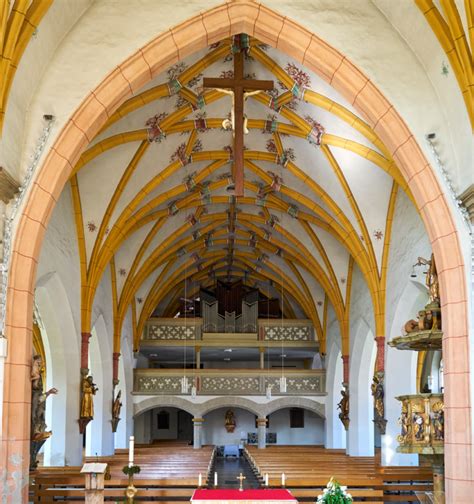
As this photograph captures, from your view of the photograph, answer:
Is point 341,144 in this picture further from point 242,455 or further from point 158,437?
point 158,437

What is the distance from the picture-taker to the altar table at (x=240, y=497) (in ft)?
32.3

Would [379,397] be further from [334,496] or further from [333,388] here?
[334,496]

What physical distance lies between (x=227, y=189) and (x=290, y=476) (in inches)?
368

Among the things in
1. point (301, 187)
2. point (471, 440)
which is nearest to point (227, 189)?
point (301, 187)

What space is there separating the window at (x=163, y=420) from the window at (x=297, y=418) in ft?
19.9

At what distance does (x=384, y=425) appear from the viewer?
18.6 m

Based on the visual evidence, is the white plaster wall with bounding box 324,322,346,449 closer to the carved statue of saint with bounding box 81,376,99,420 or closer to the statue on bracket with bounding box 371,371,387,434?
the statue on bracket with bounding box 371,371,387,434

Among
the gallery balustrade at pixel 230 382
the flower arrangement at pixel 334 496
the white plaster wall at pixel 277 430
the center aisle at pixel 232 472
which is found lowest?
the center aisle at pixel 232 472

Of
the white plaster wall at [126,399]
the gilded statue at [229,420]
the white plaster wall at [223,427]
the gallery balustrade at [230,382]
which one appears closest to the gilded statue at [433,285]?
the white plaster wall at [126,399]

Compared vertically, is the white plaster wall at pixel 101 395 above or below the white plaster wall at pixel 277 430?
above

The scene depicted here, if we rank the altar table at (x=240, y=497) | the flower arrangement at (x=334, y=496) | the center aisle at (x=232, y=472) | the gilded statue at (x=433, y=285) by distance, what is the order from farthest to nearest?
the center aisle at (x=232, y=472), the gilded statue at (x=433, y=285), the altar table at (x=240, y=497), the flower arrangement at (x=334, y=496)

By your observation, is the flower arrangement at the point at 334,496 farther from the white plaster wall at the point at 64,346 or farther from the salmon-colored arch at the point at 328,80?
the white plaster wall at the point at 64,346

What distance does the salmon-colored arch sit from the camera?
10.2 meters

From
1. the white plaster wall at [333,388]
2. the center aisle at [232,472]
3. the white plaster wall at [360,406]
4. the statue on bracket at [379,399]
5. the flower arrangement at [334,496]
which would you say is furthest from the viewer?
the white plaster wall at [333,388]
